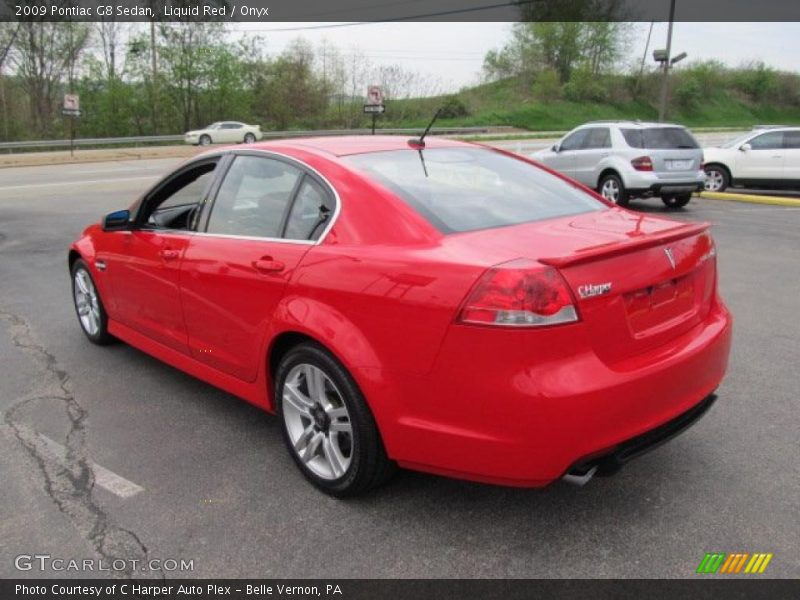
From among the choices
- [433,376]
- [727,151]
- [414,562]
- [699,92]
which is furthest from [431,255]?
[699,92]

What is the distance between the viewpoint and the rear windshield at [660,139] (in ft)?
43.5

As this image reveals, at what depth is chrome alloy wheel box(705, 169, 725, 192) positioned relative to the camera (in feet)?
54.1

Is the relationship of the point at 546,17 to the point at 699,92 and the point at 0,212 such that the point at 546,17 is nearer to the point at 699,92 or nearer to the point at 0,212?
the point at 699,92

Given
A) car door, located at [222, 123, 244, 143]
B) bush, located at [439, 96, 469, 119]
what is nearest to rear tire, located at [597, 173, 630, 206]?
car door, located at [222, 123, 244, 143]

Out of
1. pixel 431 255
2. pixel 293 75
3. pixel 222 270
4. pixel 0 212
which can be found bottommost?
pixel 0 212

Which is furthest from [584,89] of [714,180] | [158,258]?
[158,258]

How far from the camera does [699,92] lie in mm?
67188

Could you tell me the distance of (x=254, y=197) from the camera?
3.78 metres

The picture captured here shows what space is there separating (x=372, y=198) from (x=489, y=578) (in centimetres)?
A: 162

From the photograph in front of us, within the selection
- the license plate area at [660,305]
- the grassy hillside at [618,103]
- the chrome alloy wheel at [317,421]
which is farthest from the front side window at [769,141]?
the grassy hillside at [618,103]

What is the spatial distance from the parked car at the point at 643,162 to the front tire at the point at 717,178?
2981 millimetres

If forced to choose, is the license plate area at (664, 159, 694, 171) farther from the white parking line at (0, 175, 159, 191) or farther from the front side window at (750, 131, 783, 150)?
the white parking line at (0, 175, 159, 191)

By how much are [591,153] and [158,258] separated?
456 inches

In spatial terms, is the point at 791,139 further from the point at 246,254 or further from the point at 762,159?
the point at 246,254
